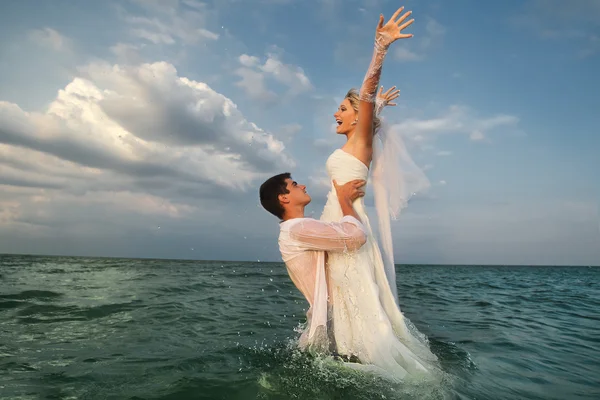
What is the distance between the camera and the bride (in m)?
3.67

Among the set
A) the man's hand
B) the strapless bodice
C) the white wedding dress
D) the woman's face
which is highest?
the woman's face

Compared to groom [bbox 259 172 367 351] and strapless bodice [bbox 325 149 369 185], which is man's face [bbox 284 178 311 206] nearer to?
groom [bbox 259 172 367 351]

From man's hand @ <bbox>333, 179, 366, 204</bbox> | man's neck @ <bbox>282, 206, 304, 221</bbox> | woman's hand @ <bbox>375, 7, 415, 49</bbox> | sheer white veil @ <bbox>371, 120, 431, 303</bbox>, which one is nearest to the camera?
woman's hand @ <bbox>375, 7, 415, 49</bbox>

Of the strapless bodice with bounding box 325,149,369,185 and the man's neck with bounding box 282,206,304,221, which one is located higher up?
the strapless bodice with bounding box 325,149,369,185

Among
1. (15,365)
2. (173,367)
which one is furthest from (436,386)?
(15,365)

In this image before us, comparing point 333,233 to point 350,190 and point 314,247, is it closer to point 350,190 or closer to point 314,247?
point 314,247

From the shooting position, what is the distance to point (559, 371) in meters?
4.95

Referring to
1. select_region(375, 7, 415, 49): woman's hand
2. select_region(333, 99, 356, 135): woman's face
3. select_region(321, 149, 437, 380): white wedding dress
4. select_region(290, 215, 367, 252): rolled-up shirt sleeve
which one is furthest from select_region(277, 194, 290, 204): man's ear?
select_region(375, 7, 415, 49): woman's hand

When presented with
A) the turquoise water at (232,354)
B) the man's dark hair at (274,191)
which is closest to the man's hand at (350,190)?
the man's dark hair at (274,191)

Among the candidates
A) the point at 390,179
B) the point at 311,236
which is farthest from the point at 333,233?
the point at 390,179

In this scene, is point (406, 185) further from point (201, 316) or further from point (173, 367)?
point (201, 316)

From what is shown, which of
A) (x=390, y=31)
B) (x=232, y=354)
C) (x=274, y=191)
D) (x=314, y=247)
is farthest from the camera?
(x=232, y=354)

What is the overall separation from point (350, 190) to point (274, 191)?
2.68ft

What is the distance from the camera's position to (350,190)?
13.1 feet
